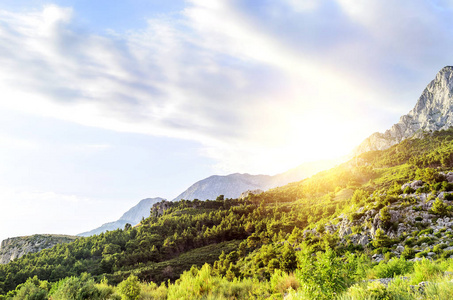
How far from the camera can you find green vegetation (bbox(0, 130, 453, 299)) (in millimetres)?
9367

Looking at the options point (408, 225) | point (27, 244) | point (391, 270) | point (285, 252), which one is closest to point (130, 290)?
point (391, 270)

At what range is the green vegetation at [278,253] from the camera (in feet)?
30.7

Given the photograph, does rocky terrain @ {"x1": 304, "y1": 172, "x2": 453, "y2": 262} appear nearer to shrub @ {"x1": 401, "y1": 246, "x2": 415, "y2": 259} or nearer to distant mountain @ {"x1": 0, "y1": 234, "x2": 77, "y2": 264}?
shrub @ {"x1": 401, "y1": 246, "x2": 415, "y2": 259}

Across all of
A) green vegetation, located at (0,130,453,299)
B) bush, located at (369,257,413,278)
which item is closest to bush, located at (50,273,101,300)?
green vegetation, located at (0,130,453,299)

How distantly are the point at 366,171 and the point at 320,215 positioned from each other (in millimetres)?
58482

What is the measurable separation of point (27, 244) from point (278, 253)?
124384 mm

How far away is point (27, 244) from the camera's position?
109 m

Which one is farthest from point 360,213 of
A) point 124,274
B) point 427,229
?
point 124,274

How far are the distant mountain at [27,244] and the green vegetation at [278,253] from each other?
1486 inches

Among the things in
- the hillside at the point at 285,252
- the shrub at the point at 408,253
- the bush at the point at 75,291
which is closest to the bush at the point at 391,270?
the hillside at the point at 285,252

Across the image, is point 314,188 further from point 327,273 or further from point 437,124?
point 437,124

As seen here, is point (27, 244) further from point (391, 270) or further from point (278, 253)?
point (391, 270)

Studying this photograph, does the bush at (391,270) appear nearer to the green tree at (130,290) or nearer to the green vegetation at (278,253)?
the green vegetation at (278,253)

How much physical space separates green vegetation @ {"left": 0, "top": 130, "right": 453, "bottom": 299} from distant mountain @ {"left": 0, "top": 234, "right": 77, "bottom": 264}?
37738 millimetres
